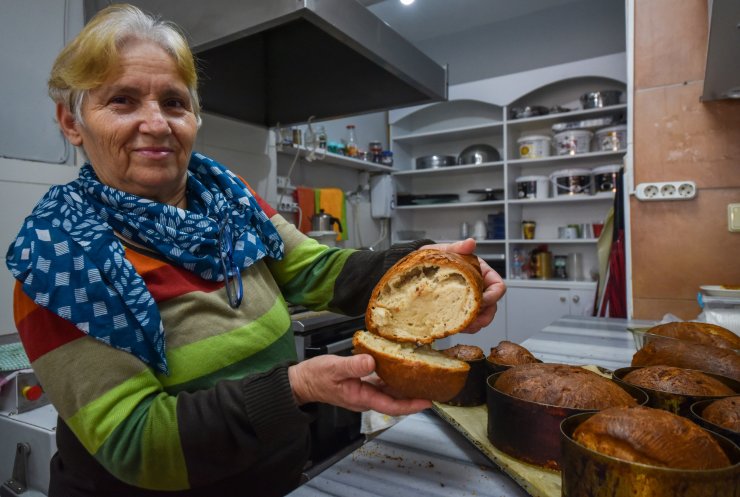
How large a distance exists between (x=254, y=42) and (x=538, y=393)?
1.75 meters

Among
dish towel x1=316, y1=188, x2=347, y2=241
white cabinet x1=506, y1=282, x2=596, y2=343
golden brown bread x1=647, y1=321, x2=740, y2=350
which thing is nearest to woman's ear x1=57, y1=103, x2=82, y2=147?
golden brown bread x1=647, y1=321, x2=740, y2=350

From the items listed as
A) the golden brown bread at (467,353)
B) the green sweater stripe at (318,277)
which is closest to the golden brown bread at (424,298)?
the golden brown bread at (467,353)

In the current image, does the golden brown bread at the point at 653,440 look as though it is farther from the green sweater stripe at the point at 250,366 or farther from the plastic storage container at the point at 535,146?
the plastic storage container at the point at 535,146

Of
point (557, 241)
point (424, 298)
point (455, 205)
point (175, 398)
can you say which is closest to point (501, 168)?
point (455, 205)

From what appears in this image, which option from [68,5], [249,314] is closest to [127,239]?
[249,314]

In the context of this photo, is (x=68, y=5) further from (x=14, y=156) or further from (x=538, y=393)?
(x=538, y=393)

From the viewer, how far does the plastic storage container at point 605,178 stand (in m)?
3.40

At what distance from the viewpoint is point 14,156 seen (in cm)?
168

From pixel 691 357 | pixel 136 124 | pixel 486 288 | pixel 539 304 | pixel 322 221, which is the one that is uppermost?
pixel 136 124

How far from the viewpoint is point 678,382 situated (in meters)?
0.68

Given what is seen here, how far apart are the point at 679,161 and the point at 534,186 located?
1916 mm

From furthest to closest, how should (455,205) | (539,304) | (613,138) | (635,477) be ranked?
1. (455,205)
2. (539,304)
3. (613,138)
4. (635,477)

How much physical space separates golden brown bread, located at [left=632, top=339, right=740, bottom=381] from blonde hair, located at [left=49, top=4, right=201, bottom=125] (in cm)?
106

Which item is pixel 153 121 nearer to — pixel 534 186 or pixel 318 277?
pixel 318 277
